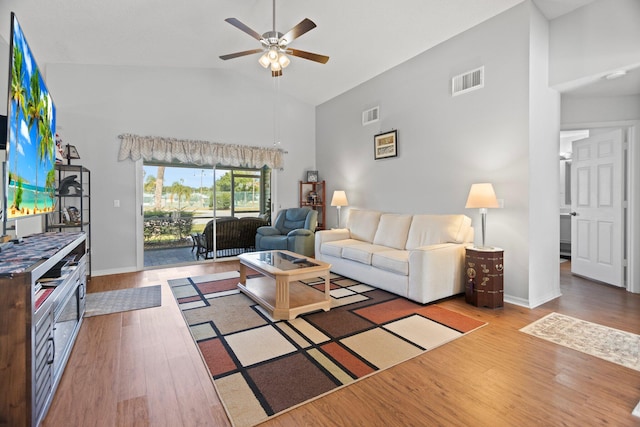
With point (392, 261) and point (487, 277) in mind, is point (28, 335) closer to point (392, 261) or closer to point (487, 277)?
point (392, 261)

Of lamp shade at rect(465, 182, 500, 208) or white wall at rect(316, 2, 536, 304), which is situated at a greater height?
white wall at rect(316, 2, 536, 304)

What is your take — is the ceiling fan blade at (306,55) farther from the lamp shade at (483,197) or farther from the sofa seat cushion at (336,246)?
the sofa seat cushion at (336,246)

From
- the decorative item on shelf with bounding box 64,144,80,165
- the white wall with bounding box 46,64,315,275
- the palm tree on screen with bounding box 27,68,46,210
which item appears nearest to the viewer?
the palm tree on screen with bounding box 27,68,46,210

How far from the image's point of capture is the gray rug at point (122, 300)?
3250 mm

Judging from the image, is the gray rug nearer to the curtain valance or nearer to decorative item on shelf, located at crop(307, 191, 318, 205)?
the curtain valance

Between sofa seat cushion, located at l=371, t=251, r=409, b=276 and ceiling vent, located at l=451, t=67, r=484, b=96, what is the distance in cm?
214

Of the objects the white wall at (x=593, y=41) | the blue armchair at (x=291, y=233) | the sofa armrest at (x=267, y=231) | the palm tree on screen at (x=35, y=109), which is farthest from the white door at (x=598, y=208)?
the palm tree on screen at (x=35, y=109)

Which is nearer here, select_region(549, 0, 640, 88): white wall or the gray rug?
select_region(549, 0, 640, 88): white wall

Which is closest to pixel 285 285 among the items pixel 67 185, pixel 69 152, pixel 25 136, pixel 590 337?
pixel 25 136

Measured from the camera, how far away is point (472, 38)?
12.1 ft

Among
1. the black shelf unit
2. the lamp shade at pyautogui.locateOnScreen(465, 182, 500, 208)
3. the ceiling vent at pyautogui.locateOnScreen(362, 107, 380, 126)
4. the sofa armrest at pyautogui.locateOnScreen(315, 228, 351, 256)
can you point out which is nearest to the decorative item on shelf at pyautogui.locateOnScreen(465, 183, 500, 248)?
the lamp shade at pyautogui.locateOnScreen(465, 182, 500, 208)

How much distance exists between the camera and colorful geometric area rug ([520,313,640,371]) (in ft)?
7.39

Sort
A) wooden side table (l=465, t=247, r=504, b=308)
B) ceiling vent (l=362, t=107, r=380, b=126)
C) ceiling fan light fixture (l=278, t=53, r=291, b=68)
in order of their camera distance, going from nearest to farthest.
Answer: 1. wooden side table (l=465, t=247, r=504, b=308)
2. ceiling fan light fixture (l=278, t=53, r=291, b=68)
3. ceiling vent (l=362, t=107, r=380, b=126)

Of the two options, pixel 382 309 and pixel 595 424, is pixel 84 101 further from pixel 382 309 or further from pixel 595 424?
pixel 595 424
